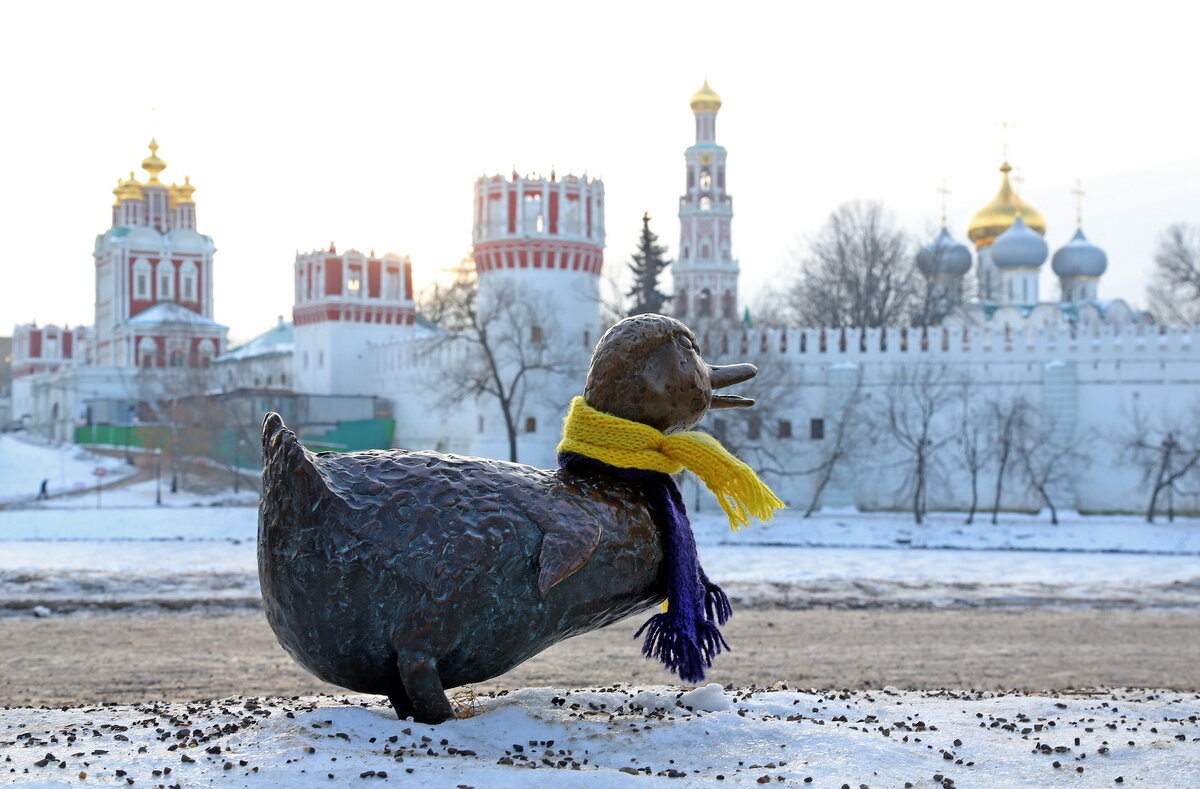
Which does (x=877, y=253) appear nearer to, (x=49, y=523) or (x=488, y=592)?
(x=49, y=523)

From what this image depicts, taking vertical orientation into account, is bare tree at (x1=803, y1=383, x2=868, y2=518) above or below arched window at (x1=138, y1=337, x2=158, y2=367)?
below

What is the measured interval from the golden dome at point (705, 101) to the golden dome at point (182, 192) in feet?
110

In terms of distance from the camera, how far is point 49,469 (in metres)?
45.2

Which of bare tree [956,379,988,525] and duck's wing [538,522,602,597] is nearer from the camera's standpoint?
duck's wing [538,522,602,597]

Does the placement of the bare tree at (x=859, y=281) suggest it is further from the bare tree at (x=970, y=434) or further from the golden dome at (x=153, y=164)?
the golden dome at (x=153, y=164)

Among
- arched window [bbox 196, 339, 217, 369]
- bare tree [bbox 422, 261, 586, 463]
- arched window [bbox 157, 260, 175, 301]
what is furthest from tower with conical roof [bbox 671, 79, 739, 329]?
arched window [bbox 157, 260, 175, 301]

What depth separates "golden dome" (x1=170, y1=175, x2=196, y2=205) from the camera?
7525cm

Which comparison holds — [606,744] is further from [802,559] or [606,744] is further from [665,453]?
[802,559]

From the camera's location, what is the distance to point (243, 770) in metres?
5.78

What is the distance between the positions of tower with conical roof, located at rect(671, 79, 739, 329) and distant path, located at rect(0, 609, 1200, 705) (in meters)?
39.9

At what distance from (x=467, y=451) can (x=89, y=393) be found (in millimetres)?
32164

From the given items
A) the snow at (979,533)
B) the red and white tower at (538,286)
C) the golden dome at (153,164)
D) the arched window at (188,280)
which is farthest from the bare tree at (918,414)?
the golden dome at (153,164)

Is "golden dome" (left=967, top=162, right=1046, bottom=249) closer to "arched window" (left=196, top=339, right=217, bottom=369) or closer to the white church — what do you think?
the white church

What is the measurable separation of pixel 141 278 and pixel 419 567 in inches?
2688
